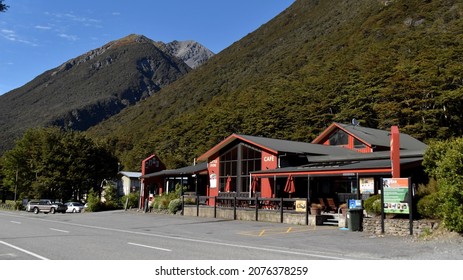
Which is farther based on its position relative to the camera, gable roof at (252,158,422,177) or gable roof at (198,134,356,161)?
gable roof at (198,134,356,161)

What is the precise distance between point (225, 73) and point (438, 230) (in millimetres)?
167407

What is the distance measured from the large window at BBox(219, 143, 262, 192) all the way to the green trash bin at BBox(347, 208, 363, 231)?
14931 mm

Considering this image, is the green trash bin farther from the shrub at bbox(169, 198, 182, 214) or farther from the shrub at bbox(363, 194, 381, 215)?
the shrub at bbox(169, 198, 182, 214)

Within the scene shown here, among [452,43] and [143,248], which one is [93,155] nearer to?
[143,248]

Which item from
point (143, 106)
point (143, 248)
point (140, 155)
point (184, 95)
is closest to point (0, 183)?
point (140, 155)

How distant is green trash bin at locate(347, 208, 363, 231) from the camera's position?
61.6 feet

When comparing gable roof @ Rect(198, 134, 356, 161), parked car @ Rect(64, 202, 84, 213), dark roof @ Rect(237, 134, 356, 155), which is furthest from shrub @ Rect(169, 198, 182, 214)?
parked car @ Rect(64, 202, 84, 213)

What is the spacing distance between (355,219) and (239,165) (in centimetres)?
1686

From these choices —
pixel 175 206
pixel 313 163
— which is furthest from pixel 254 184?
pixel 175 206

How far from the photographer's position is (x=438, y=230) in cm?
1539

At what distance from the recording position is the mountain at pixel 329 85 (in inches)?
2138

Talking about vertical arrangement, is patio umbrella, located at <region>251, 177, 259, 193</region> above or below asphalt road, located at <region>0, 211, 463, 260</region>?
above

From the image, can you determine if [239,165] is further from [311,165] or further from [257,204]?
[257,204]

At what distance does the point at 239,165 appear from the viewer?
35000 mm
